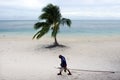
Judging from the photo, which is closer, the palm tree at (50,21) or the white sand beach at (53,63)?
the white sand beach at (53,63)

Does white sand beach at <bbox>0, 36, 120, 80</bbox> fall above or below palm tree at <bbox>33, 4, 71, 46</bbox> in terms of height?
below

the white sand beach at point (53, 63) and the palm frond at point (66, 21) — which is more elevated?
the palm frond at point (66, 21)

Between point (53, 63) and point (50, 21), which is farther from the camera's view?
point (50, 21)

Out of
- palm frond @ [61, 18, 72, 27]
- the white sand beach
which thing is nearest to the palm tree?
palm frond @ [61, 18, 72, 27]

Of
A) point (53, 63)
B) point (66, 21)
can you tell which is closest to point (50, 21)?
point (66, 21)

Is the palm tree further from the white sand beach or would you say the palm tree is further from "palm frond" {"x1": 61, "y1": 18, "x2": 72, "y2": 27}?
the white sand beach

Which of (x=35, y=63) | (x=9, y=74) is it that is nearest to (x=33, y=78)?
(x=9, y=74)

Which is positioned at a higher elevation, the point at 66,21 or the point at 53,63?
the point at 66,21

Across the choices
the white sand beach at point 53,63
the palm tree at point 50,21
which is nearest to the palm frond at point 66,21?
Answer: the palm tree at point 50,21

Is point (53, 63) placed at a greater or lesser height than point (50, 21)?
lesser

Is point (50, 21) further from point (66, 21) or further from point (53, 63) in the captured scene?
point (53, 63)

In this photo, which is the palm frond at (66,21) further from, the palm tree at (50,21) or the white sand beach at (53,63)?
the white sand beach at (53,63)

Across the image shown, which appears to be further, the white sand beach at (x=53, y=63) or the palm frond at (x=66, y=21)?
the palm frond at (x=66, y=21)

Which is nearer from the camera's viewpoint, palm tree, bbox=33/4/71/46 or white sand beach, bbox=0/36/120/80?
white sand beach, bbox=0/36/120/80
